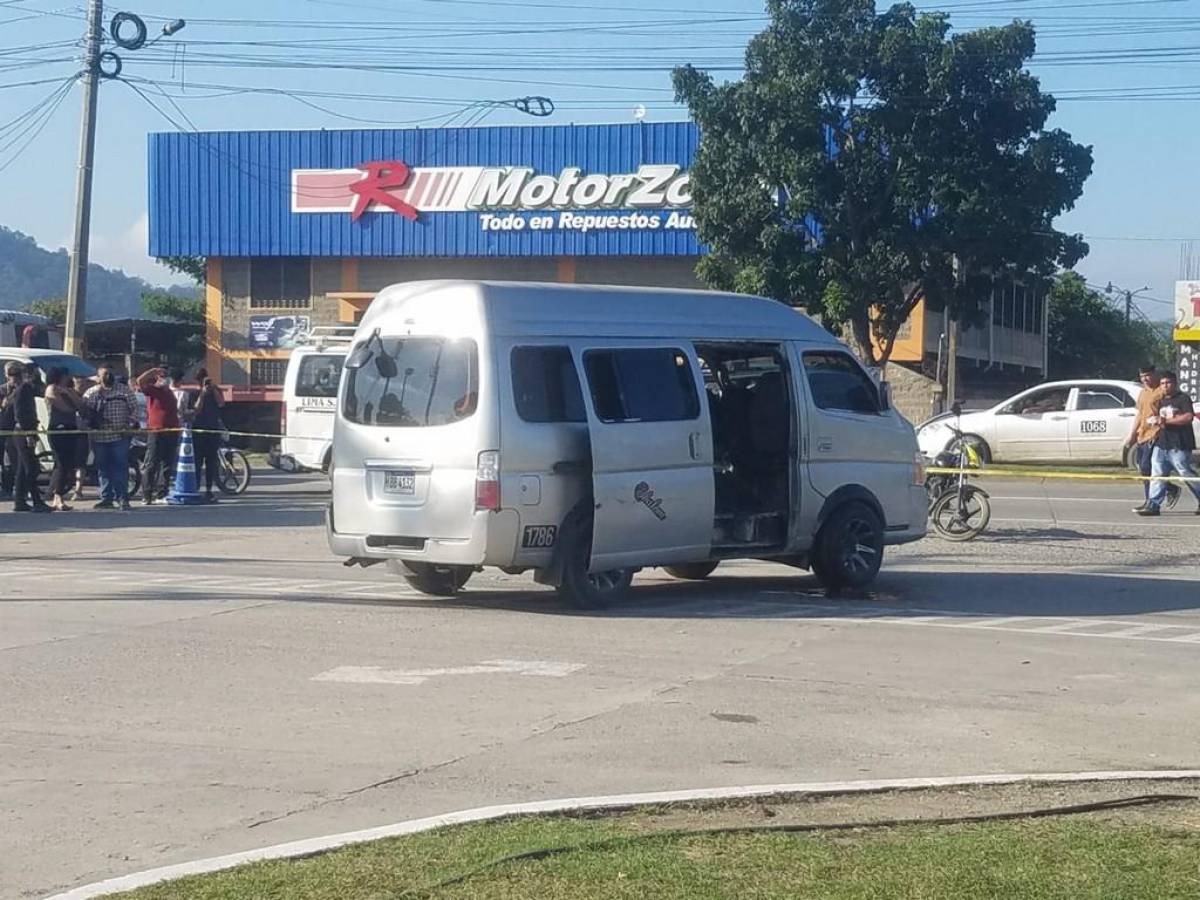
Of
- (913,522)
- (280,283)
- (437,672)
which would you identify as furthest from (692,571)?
(280,283)

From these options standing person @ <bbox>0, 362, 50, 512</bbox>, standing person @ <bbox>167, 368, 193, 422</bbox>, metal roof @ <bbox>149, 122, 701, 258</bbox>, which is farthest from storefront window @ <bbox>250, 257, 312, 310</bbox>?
standing person @ <bbox>0, 362, 50, 512</bbox>

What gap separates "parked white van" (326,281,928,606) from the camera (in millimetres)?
12680

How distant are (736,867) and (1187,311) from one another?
41654 mm

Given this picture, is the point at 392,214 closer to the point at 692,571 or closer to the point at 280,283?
the point at 280,283

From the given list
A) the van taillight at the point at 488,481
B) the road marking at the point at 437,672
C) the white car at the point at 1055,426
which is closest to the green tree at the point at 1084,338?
the white car at the point at 1055,426

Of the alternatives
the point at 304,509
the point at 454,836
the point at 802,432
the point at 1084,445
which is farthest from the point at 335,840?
the point at 1084,445

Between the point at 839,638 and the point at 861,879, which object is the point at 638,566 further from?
the point at 861,879

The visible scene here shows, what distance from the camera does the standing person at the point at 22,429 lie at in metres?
22.0

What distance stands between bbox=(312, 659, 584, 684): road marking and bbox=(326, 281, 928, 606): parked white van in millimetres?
1848

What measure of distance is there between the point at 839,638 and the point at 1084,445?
63.8 feet

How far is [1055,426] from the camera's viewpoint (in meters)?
30.7

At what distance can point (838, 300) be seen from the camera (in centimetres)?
3525

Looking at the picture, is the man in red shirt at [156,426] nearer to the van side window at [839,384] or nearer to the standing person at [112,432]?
the standing person at [112,432]

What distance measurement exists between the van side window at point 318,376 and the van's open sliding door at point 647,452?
1443 cm
